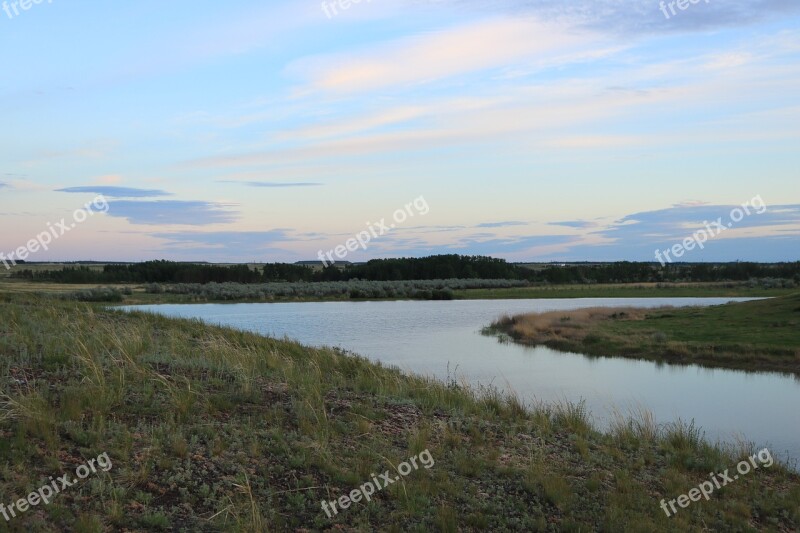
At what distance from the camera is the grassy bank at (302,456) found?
686cm

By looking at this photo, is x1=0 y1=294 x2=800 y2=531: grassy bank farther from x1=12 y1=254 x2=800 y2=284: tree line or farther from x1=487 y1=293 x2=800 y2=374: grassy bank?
x1=12 y1=254 x2=800 y2=284: tree line

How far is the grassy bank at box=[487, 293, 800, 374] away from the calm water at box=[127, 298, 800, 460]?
6.39ft

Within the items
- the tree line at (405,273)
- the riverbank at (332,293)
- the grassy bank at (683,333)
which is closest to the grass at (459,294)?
the riverbank at (332,293)

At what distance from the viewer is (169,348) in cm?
1349

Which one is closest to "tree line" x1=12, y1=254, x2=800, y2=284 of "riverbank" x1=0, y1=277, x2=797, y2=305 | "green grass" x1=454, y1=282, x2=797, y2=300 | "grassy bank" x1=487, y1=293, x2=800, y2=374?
"riverbank" x1=0, y1=277, x2=797, y2=305

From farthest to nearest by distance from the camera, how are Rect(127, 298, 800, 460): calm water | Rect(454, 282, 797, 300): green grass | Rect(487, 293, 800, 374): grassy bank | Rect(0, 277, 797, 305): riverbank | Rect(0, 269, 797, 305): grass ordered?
Rect(454, 282, 797, 300): green grass → Rect(0, 277, 797, 305): riverbank → Rect(0, 269, 797, 305): grass → Rect(487, 293, 800, 374): grassy bank → Rect(127, 298, 800, 460): calm water

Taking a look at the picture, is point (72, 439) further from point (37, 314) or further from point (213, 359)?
point (37, 314)

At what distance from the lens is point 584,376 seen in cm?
2425

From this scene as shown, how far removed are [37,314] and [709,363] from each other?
25.1 meters

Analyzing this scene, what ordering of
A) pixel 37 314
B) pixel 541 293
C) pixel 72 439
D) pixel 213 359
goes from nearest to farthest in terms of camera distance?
pixel 72 439
pixel 213 359
pixel 37 314
pixel 541 293

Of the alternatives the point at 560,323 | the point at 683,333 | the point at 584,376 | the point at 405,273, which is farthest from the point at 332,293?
the point at 584,376

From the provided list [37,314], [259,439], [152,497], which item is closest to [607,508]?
[259,439]

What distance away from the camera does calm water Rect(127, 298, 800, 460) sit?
647 inches

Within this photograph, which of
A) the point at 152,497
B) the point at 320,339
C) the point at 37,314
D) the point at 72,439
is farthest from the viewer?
the point at 320,339
